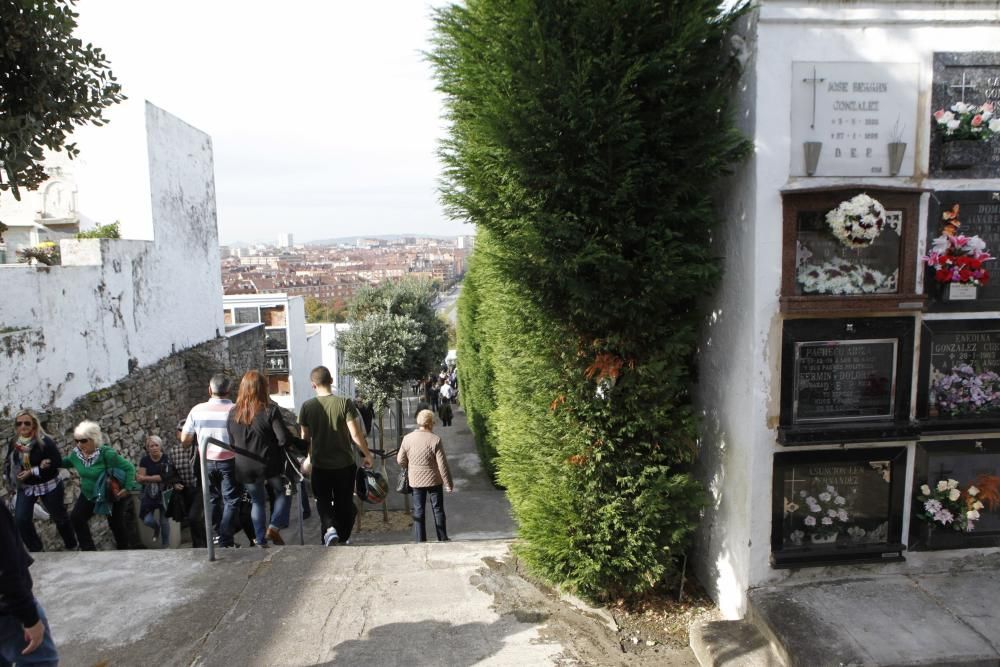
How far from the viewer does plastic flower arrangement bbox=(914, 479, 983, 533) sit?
12.2ft

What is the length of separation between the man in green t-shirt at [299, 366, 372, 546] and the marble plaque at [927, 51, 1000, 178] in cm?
423

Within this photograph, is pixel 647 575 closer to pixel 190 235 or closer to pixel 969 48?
pixel 969 48

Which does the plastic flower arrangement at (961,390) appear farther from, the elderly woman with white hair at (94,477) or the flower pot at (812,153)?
the elderly woman with white hair at (94,477)

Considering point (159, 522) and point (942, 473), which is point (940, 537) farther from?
point (159, 522)

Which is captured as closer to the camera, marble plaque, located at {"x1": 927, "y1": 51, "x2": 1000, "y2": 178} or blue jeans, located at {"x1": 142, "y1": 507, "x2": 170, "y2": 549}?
marble plaque, located at {"x1": 927, "y1": 51, "x2": 1000, "y2": 178}

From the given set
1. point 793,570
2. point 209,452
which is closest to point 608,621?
point 793,570

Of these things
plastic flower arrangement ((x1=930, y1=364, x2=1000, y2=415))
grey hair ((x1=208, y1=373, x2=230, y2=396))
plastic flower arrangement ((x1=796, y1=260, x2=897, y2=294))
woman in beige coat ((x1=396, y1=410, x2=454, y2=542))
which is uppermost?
plastic flower arrangement ((x1=796, y1=260, x2=897, y2=294))

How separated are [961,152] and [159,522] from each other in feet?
22.8

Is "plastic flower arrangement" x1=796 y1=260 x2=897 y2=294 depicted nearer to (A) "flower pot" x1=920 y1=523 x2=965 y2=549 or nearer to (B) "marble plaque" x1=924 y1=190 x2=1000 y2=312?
(B) "marble plaque" x1=924 y1=190 x2=1000 y2=312

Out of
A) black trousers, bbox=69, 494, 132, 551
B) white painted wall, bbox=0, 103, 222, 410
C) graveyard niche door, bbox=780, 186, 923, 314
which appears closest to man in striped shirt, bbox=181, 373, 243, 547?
black trousers, bbox=69, 494, 132, 551

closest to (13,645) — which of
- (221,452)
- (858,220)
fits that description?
(221,452)

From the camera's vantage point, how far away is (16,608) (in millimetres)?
2615

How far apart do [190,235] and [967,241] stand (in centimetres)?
1407

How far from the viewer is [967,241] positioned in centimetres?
353
